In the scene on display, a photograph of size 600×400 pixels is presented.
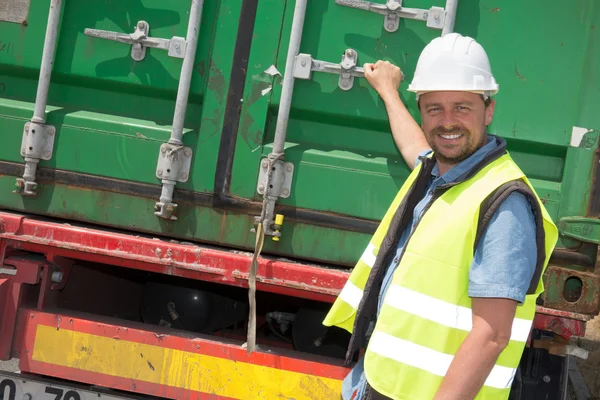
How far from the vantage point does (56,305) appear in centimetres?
308

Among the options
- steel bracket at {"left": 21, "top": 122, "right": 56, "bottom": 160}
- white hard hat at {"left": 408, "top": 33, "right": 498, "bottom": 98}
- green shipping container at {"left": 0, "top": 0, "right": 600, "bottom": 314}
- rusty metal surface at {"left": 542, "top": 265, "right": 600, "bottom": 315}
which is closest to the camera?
white hard hat at {"left": 408, "top": 33, "right": 498, "bottom": 98}

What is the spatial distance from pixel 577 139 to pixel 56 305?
2066 mm

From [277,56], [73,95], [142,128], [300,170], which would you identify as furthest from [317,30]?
[73,95]

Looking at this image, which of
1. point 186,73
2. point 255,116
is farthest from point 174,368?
point 186,73

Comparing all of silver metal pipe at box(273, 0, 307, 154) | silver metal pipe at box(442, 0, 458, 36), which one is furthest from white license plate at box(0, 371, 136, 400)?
silver metal pipe at box(442, 0, 458, 36)

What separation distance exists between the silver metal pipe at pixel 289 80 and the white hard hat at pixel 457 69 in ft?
2.39

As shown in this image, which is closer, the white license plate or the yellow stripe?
the yellow stripe

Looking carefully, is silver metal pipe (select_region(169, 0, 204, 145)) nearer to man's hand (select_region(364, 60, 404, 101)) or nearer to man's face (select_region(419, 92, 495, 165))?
man's hand (select_region(364, 60, 404, 101))

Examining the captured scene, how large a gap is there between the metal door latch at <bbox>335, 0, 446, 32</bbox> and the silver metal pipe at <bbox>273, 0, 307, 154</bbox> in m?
0.15

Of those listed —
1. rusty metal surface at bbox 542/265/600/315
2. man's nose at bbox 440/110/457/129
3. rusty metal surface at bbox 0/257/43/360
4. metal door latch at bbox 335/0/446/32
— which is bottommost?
rusty metal surface at bbox 0/257/43/360

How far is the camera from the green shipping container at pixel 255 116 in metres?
2.79

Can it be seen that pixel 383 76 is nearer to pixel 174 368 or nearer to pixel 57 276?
pixel 174 368

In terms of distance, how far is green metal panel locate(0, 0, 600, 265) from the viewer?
2.79 metres

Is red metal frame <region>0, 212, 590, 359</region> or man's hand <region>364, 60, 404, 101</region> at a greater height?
man's hand <region>364, 60, 404, 101</region>
